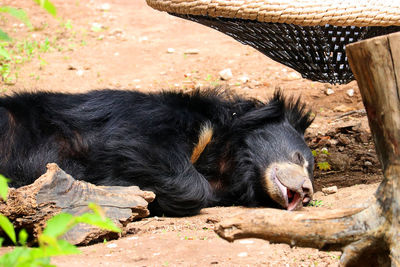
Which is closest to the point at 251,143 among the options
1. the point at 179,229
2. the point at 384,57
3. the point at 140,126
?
the point at 140,126

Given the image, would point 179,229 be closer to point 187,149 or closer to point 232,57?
point 187,149

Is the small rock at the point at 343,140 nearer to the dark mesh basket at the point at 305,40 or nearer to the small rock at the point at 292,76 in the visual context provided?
the dark mesh basket at the point at 305,40

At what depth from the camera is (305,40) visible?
4184mm

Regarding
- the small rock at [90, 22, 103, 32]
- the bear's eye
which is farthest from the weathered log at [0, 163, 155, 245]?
the small rock at [90, 22, 103, 32]

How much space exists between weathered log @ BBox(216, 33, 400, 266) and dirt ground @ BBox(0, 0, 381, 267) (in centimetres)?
67

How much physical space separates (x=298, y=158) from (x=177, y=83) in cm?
311

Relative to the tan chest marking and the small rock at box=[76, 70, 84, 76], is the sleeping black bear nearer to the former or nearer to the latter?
the tan chest marking

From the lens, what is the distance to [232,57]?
26.5 ft

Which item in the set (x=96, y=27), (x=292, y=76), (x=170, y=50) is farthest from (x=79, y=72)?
(x=292, y=76)

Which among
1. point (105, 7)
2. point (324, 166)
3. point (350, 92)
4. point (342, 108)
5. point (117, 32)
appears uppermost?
point (105, 7)

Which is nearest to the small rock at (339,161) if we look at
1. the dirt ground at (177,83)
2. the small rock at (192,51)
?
the dirt ground at (177,83)

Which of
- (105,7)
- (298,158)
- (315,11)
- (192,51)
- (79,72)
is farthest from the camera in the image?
(105,7)

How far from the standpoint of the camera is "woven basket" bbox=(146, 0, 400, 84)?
3.53 metres

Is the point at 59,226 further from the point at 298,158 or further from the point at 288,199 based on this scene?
the point at 298,158
